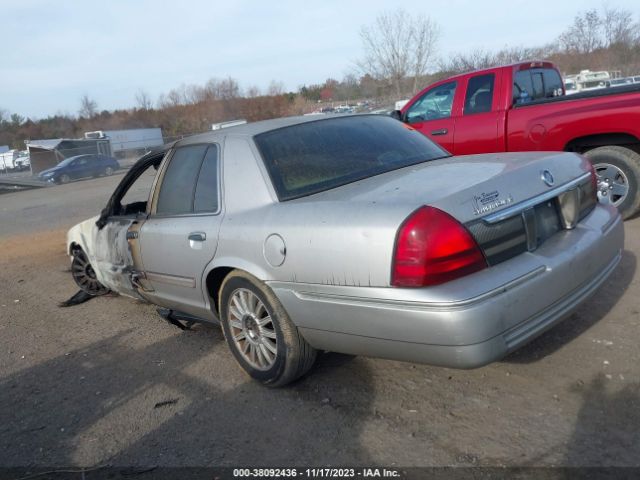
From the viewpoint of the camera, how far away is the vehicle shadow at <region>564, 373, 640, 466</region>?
2.47 metres

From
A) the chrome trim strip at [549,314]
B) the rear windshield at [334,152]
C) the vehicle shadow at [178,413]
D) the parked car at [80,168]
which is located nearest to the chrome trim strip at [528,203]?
the chrome trim strip at [549,314]

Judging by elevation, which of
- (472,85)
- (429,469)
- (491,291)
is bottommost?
(429,469)

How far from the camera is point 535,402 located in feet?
9.74

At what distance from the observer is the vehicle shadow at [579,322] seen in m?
3.47

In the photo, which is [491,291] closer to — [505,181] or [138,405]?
[505,181]

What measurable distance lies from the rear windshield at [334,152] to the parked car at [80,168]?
28.0 m

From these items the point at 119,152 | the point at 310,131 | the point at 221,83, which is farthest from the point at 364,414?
the point at 221,83

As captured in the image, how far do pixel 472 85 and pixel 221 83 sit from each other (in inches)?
2413

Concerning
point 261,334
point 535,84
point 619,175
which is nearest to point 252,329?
point 261,334

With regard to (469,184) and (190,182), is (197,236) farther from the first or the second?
(469,184)

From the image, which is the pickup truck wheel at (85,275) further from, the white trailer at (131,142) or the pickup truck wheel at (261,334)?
the white trailer at (131,142)

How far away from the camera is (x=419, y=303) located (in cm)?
259

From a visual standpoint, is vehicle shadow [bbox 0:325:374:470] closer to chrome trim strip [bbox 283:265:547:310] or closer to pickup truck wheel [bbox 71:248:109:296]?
chrome trim strip [bbox 283:265:547:310]

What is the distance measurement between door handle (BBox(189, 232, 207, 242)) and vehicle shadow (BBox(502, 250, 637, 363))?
202 centimetres
